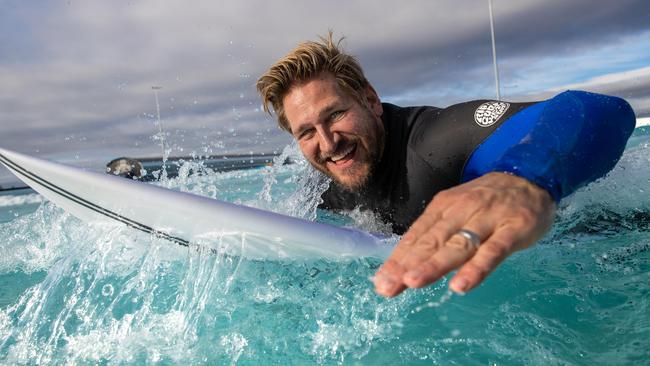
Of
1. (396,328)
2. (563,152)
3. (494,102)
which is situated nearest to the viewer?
→ (563,152)

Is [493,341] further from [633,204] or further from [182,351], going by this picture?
[633,204]

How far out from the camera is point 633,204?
10.7ft

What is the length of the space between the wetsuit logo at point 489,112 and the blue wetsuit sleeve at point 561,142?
10 centimetres

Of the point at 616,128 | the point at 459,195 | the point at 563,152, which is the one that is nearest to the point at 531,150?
the point at 563,152

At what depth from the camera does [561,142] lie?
1623 millimetres

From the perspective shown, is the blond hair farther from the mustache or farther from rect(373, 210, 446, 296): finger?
rect(373, 210, 446, 296): finger

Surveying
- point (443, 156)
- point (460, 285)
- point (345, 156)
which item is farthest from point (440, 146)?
point (460, 285)

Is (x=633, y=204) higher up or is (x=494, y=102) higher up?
(x=494, y=102)

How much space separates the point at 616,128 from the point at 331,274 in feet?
4.97

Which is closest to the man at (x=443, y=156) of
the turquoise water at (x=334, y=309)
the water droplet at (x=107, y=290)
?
the turquoise water at (x=334, y=309)

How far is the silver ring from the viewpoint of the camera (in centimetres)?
95

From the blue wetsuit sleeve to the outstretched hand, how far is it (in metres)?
0.14

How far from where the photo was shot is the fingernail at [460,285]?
2.84 feet

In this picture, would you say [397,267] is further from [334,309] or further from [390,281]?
[334,309]
